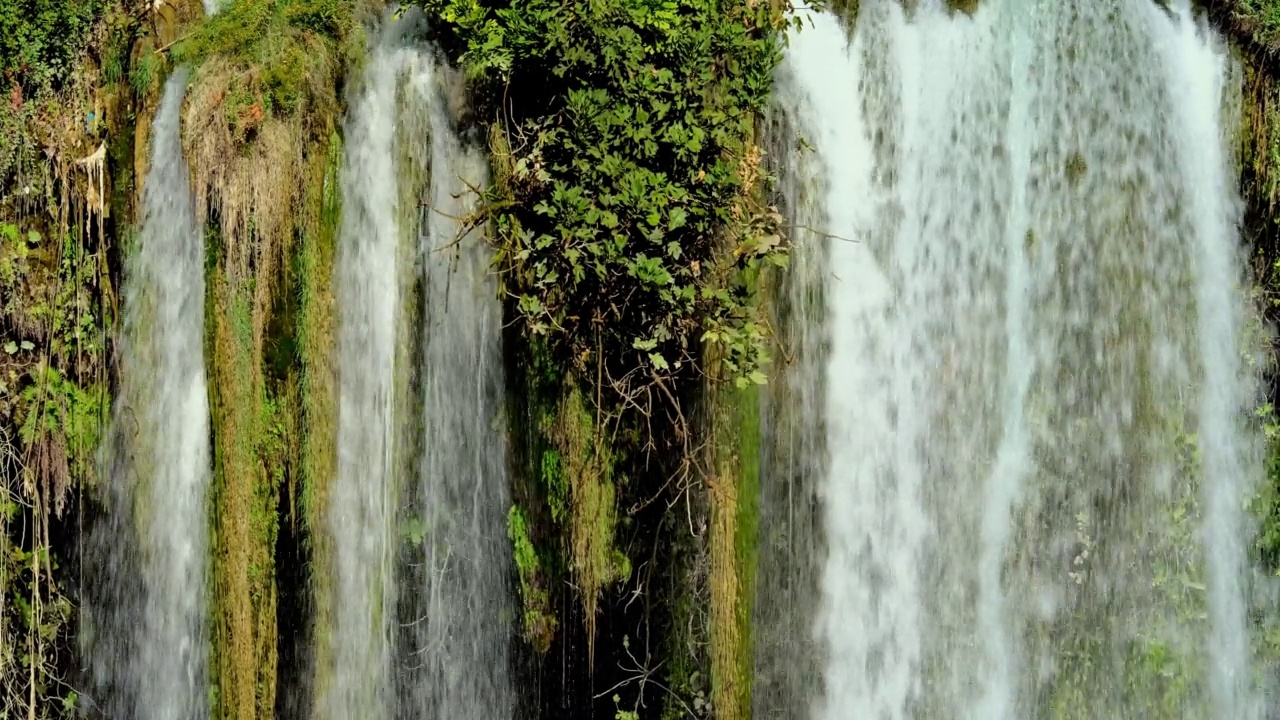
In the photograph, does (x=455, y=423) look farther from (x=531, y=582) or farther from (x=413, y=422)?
(x=531, y=582)

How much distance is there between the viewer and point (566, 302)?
5266mm

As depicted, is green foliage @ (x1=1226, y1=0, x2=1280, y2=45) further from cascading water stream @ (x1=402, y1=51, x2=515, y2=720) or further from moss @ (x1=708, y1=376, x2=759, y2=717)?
cascading water stream @ (x1=402, y1=51, x2=515, y2=720)

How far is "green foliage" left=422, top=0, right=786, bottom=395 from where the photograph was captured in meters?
5.04

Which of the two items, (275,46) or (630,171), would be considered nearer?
(630,171)

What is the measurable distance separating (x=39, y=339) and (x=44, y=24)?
1464mm

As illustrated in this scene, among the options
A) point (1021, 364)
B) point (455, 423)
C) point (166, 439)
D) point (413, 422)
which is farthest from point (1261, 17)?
point (166, 439)

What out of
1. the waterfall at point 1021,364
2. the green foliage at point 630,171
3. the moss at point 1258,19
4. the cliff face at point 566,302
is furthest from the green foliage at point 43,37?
the moss at point 1258,19

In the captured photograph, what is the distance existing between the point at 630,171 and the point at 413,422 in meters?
1.44

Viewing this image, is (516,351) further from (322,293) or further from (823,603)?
(823,603)

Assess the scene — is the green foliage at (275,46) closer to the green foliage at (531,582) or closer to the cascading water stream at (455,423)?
the cascading water stream at (455,423)

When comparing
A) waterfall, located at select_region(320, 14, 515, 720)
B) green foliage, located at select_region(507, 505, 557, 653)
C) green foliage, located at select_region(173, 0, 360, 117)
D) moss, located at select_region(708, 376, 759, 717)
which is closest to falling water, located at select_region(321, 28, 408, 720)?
waterfall, located at select_region(320, 14, 515, 720)

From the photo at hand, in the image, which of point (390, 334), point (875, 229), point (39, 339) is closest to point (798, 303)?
point (875, 229)

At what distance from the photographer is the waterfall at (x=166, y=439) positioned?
5742mm

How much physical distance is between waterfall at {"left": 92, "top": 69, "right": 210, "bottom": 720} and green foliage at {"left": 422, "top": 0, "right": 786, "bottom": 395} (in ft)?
4.65
